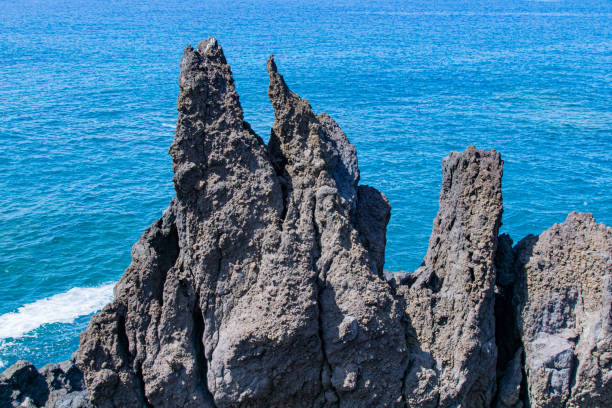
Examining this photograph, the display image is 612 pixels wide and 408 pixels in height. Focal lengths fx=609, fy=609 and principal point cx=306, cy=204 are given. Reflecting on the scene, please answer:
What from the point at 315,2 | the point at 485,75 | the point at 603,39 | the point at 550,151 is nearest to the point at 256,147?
the point at 550,151

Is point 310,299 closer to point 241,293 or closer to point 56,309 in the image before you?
point 241,293

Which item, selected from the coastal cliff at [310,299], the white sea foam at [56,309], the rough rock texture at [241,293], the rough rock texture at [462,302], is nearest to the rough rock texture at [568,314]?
the coastal cliff at [310,299]

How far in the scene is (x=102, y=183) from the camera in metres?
48.9

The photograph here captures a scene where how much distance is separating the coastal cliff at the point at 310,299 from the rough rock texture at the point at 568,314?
26 mm

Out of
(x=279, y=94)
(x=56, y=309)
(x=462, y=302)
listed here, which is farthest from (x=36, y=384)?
(x=56, y=309)

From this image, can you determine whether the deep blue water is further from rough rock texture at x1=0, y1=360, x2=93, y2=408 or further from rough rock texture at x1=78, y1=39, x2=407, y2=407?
rough rock texture at x1=78, y1=39, x2=407, y2=407

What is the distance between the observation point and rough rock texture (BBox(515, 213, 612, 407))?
38.6 feet

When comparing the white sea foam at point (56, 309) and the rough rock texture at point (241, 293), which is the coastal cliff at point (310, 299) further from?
the white sea foam at point (56, 309)

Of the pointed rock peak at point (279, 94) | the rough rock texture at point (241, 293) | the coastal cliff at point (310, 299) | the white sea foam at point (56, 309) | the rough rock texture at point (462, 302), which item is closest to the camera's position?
the rough rock texture at point (241, 293)

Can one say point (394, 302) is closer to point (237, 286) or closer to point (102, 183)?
point (237, 286)

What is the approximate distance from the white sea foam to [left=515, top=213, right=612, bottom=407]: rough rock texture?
82.8 ft

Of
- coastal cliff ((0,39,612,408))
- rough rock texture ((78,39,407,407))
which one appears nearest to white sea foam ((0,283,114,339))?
coastal cliff ((0,39,612,408))

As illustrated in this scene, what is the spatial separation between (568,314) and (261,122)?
47.0 meters

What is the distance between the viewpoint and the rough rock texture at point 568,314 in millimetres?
11773
